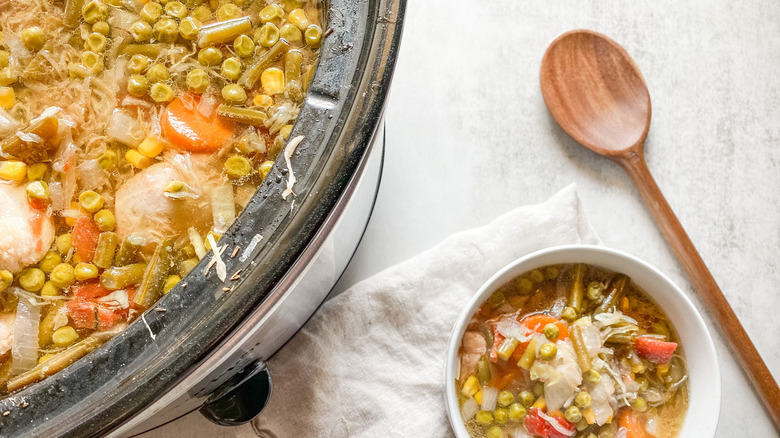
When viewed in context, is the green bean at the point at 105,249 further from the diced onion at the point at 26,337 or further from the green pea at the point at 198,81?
the green pea at the point at 198,81

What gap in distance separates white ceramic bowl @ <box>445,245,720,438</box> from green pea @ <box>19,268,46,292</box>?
3.67 feet

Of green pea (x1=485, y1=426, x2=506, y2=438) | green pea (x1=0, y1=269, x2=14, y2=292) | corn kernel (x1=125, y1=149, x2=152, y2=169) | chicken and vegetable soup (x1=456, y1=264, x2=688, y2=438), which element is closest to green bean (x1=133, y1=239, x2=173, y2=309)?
corn kernel (x1=125, y1=149, x2=152, y2=169)

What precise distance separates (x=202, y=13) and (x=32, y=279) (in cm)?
75

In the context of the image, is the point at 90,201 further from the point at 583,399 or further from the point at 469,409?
the point at 583,399

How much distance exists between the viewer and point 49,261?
1567 millimetres

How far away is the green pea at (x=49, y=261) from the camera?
5.15ft

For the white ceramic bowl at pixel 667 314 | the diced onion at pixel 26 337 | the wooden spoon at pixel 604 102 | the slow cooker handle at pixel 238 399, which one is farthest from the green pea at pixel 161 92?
the wooden spoon at pixel 604 102

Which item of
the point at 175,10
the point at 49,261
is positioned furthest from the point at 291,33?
the point at 49,261

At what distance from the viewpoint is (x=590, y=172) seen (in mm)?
2402

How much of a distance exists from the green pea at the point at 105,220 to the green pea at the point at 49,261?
4.8 inches

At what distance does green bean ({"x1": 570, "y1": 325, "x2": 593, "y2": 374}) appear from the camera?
6.70 ft

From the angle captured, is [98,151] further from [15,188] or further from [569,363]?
[569,363]

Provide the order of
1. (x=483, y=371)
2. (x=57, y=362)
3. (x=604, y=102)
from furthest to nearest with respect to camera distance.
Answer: (x=604, y=102) → (x=483, y=371) → (x=57, y=362)

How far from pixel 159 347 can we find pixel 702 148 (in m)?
2.00
